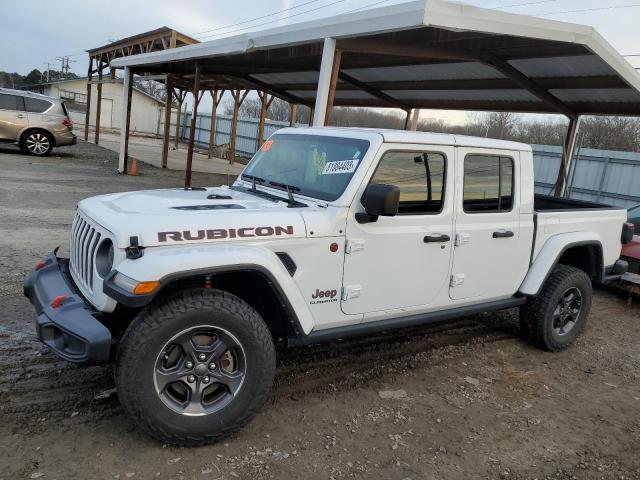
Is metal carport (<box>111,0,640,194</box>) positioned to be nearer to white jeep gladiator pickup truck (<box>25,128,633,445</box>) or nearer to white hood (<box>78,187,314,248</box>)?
white jeep gladiator pickup truck (<box>25,128,633,445</box>)

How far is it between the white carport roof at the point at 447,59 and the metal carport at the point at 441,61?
0.05 ft

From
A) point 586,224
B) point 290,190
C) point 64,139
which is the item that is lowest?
point 64,139

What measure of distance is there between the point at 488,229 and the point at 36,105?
53.2ft

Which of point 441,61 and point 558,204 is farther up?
point 441,61

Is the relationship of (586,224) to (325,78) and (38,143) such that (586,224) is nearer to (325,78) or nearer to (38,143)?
(325,78)

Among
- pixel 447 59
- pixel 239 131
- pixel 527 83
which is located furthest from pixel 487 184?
pixel 239 131

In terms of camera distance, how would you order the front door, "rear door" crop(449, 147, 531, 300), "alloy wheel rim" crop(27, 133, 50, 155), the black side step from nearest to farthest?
1. the black side step
2. the front door
3. "rear door" crop(449, 147, 531, 300)
4. "alloy wheel rim" crop(27, 133, 50, 155)

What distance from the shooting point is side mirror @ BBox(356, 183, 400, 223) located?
3312mm

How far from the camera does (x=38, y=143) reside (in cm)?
1698

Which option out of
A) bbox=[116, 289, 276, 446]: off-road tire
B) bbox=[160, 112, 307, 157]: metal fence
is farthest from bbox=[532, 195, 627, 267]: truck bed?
bbox=[160, 112, 307, 157]: metal fence

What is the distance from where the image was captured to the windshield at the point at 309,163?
3.71 m

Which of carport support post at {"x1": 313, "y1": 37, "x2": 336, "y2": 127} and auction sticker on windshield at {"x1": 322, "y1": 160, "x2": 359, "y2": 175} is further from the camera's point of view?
carport support post at {"x1": 313, "y1": 37, "x2": 336, "y2": 127}

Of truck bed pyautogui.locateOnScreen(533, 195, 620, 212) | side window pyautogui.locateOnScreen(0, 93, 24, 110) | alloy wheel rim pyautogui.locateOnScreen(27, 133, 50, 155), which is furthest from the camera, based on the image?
alloy wheel rim pyautogui.locateOnScreen(27, 133, 50, 155)

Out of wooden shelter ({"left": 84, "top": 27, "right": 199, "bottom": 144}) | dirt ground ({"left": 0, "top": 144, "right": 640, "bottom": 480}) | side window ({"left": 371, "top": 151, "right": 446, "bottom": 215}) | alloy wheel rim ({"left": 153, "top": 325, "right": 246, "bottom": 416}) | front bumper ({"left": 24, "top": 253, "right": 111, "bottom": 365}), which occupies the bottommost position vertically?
dirt ground ({"left": 0, "top": 144, "right": 640, "bottom": 480})
